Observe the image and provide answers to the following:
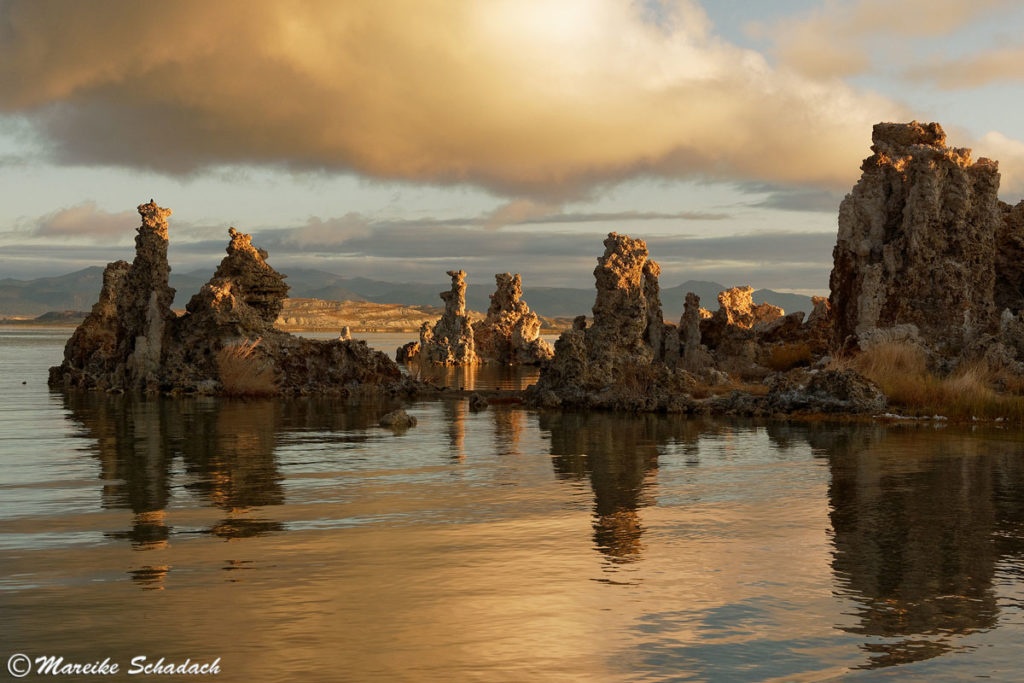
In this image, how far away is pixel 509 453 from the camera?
67.7 ft

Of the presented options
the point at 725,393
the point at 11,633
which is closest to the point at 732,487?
the point at 11,633

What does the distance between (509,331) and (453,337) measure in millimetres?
5168

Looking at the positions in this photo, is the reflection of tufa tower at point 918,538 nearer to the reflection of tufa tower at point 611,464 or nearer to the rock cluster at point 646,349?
the reflection of tufa tower at point 611,464

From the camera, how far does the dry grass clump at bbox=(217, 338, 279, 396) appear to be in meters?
36.8

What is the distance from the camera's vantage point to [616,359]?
33938mm

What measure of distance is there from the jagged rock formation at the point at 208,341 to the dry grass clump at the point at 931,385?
1687 cm

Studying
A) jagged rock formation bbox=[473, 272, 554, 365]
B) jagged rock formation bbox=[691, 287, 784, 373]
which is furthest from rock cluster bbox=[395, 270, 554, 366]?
jagged rock formation bbox=[691, 287, 784, 373]

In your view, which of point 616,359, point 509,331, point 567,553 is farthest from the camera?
point 509,331

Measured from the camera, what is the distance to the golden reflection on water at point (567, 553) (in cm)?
825

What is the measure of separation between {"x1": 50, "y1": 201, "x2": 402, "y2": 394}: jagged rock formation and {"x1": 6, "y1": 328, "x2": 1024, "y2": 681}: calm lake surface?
16.3 metres

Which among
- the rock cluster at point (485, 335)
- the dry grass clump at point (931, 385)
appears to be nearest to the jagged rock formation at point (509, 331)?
the rock cluster at point (485, 335)

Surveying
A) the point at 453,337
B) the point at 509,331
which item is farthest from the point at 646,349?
the point at 509,331

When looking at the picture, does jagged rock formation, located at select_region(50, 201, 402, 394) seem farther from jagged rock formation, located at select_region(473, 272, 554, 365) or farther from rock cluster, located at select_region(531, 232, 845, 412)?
jagged rock formation, located at select_region(473, 272, 554, 365)

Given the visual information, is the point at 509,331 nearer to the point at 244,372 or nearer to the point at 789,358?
the point at 789,358
